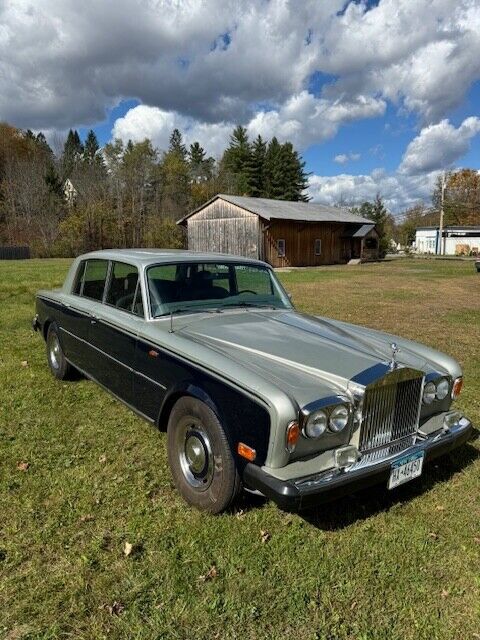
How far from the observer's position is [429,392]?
346 centimetres

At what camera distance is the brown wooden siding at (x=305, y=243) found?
3219cm

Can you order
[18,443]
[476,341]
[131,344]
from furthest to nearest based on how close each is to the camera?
[476,341] → [18,443] → [131,344]

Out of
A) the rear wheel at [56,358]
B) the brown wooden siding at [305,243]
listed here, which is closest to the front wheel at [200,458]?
the rear wheel at [56,358]

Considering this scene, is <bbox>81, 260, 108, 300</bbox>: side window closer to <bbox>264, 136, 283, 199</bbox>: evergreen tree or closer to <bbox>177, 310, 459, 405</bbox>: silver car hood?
<bbox>177, 310, 459, 405</bbox>: silver car hood

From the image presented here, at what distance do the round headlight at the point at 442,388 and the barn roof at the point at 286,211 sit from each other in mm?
27814

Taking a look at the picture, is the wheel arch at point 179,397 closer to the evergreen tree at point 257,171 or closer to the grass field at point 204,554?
the grass field at point 204,554

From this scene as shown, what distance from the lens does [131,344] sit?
3898mm

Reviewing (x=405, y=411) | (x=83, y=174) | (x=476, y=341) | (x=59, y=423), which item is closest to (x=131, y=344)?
(x=59, y=423)

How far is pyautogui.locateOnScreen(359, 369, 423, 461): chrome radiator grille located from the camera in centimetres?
296

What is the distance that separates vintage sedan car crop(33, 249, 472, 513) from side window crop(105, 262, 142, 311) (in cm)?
2

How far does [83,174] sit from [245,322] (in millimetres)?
53802

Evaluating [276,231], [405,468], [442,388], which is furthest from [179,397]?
[276,231]

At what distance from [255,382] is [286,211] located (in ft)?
107

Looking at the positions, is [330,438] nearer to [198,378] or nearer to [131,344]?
[198,378]
